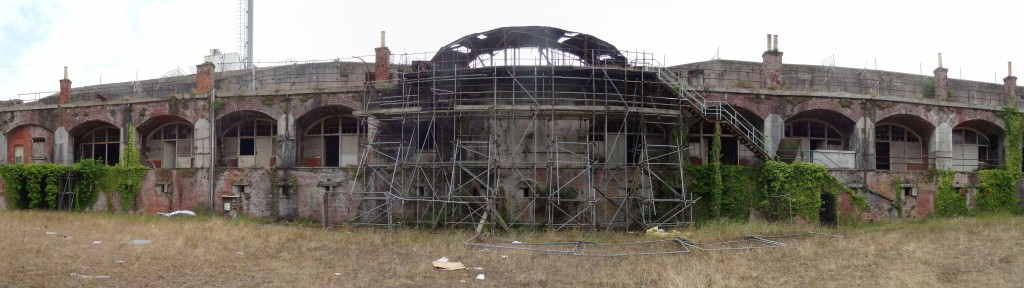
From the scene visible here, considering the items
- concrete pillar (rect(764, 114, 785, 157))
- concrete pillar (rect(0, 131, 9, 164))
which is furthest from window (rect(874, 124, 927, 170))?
concrete pillar (rect(0, 131, 9, 164))

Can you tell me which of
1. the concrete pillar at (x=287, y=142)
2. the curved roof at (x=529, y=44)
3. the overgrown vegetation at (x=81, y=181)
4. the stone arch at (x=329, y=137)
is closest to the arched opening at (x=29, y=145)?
the overgrown vegetation at (x=81, y=181)

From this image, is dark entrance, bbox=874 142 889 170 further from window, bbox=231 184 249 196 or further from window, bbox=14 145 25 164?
window, bbox=14 145 25 164

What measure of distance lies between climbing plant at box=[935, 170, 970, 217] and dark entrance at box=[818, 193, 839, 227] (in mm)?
4559

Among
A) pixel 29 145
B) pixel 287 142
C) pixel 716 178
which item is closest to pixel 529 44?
pixel 716 178

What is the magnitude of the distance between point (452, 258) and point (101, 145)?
1994 cm

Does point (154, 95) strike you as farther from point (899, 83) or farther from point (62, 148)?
point (899, 83)

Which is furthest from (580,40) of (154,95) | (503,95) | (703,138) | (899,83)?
(154,95)

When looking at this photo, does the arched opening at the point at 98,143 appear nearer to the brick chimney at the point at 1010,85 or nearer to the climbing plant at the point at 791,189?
the climbing plant at the point at 791,189

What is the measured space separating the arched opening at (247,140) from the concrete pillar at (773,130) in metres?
17.4

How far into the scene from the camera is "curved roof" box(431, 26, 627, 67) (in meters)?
23.5

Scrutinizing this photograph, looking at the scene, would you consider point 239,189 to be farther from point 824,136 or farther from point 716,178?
point 824,136

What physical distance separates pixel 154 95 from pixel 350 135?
31.2 ft

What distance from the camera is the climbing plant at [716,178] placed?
79.6ft

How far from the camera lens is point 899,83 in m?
30.1
